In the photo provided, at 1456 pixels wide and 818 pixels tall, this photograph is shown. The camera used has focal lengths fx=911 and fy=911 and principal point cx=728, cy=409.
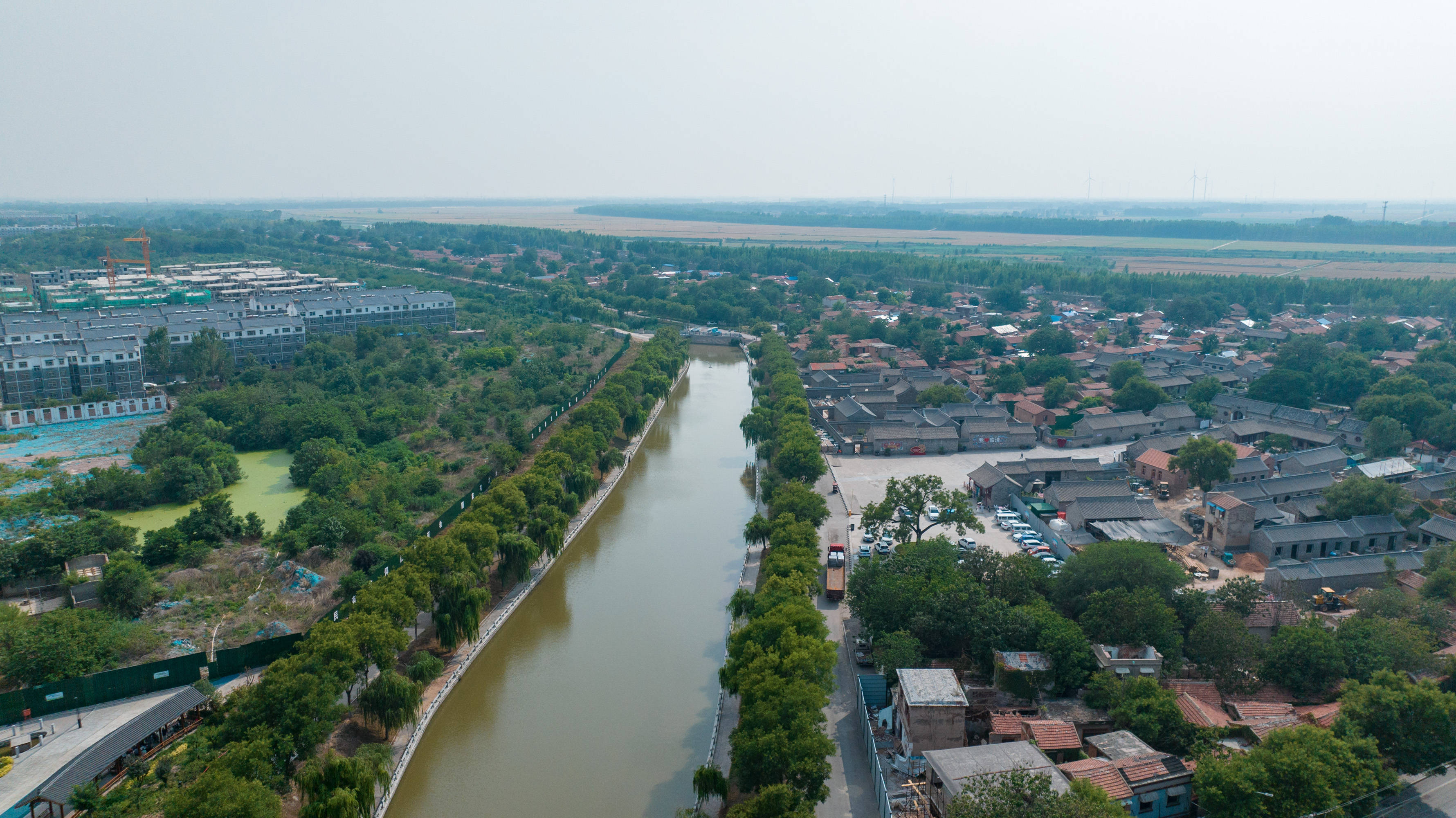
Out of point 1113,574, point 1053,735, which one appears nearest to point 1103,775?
point 1053,735

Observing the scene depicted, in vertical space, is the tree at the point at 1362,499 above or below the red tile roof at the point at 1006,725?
above

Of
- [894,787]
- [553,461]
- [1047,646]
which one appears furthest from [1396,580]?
[553,461]

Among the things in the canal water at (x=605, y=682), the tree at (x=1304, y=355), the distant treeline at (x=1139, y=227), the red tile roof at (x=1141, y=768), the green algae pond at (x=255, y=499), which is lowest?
the canal water at (x=605, y=682)

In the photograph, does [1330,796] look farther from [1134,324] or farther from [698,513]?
[1134,324]

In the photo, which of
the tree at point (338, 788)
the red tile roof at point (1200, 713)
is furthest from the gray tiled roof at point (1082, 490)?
the tree at point (338, 788)

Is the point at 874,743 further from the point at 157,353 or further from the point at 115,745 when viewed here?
the point at 157,353

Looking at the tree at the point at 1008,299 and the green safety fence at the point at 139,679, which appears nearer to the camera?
the green safety fence at the point at 139,679

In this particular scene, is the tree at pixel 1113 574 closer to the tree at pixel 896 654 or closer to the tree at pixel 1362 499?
the tree at pixel 896 654
